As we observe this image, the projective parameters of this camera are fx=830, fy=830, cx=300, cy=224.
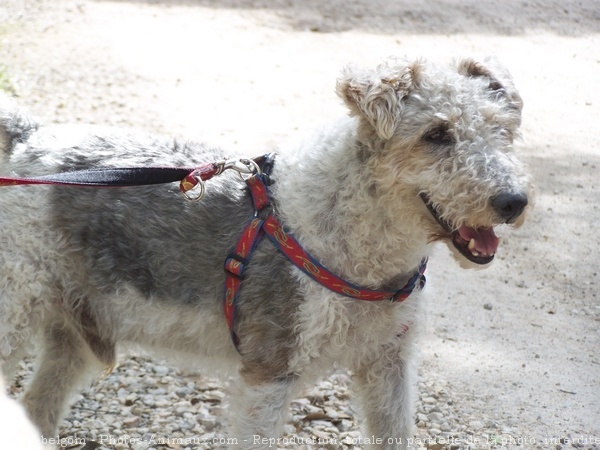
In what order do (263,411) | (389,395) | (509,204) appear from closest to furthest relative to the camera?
(509,204), (263,411), (389,395)

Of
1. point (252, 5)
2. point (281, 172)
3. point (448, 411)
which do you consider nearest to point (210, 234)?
point (281, 172)

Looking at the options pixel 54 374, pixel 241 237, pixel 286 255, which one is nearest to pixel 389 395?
pixel 286 255

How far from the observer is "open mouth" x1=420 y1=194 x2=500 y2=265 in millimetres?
3715

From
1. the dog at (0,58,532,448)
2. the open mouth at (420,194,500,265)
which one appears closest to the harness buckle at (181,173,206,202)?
the dog at (0,58,532,448)

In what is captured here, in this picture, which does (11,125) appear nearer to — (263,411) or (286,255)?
(286,255)

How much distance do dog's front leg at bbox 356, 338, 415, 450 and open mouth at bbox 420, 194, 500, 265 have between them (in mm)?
668

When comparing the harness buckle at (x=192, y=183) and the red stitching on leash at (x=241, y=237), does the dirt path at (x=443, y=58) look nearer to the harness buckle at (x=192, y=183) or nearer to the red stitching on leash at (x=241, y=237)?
the red stitching on leash at (x=241, y=237)

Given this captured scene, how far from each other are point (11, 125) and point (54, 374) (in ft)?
4.65

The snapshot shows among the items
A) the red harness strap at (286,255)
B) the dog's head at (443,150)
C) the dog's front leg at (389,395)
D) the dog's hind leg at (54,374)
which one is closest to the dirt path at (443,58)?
the dog's hind leg at (54,374)

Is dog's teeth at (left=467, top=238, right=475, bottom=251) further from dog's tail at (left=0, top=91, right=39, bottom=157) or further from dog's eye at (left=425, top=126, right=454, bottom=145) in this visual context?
dog's tail at (left=0, top=91, right=39, bottom=157)

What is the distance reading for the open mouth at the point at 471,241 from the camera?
3.71 meters

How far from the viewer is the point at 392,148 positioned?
3795mm

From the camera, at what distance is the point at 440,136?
379 centimetres

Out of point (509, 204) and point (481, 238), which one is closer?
point (509, 204)
